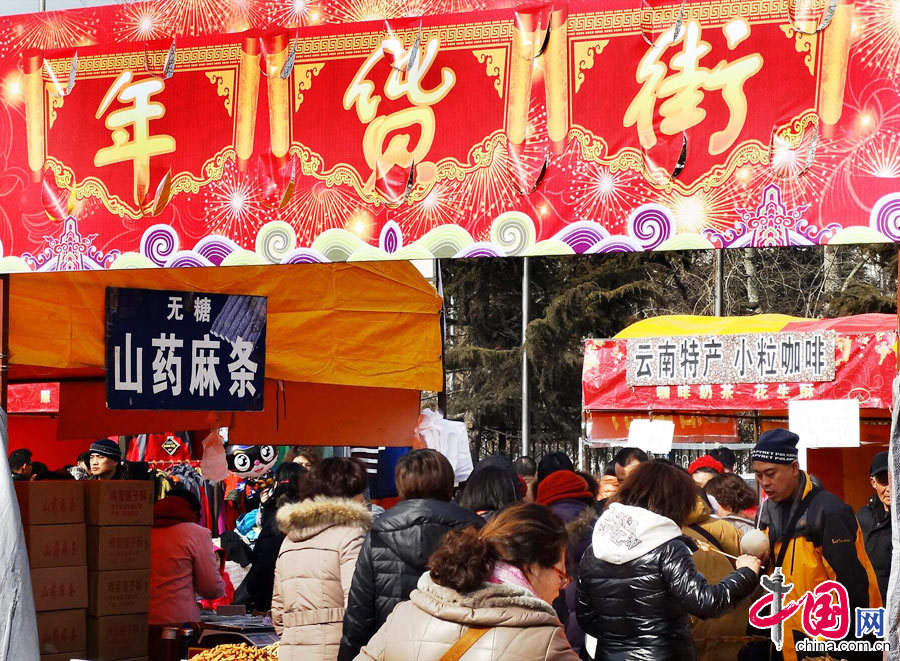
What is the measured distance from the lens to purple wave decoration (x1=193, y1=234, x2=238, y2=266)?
4.51 m

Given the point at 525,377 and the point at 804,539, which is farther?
the point at 525,377

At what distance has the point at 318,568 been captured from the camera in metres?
5.57

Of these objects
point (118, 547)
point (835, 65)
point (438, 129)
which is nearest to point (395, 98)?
point (438, 129)

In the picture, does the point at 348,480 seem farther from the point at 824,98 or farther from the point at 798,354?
the point at 798,354

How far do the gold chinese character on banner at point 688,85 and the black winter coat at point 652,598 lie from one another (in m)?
1.67

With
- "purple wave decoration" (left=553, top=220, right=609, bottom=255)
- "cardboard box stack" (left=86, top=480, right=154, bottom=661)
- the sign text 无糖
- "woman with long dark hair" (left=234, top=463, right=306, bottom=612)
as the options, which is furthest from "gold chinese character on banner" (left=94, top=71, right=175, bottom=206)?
the sign text 无糖

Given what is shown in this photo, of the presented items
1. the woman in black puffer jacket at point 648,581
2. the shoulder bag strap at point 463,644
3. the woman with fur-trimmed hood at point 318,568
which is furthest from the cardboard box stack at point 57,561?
the shoulder bag strap at point 463,644

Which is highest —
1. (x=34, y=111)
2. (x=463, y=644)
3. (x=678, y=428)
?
(x=34, y=111)

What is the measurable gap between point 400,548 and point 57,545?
7.87 ft

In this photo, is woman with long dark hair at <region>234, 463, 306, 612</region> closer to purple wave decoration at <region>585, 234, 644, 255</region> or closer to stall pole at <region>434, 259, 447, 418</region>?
stall pole at <region>434, 259, 447, 418</region>

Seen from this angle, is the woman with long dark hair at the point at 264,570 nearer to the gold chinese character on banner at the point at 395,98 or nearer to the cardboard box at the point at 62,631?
the cardboard box at the point at 62,631

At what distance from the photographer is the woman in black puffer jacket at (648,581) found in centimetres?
449

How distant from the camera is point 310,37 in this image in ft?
14.6

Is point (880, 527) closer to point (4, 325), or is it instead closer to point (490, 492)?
point (490, 492)
